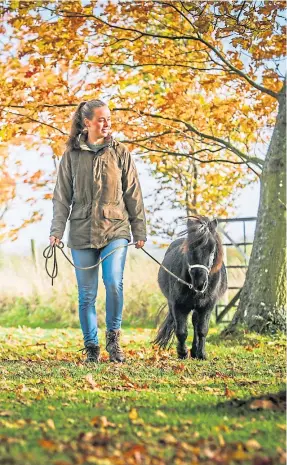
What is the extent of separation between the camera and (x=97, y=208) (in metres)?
7.57

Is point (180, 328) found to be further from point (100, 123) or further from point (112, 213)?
point (100, 123)

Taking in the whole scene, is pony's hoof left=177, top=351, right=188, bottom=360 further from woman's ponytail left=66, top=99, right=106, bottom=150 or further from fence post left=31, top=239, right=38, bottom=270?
fence post left=31, top=239, right=38, bottom=270

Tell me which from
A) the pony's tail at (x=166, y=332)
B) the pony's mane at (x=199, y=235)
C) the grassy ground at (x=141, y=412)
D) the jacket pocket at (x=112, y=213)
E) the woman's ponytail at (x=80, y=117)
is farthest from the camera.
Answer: the pony's tail at (x=166, y=332)

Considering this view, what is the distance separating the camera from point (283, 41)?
39.8ft

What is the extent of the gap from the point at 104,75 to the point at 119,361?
720 cm

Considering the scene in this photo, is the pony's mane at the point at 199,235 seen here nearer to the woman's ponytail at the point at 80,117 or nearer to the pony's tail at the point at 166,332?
the pony's tail at the point at 166,332

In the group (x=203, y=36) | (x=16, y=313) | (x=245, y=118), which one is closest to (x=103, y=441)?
(x=203, y=36)

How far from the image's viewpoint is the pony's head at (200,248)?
26.0 feet

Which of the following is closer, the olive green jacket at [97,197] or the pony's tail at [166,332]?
the olive green jacket at [97,197]

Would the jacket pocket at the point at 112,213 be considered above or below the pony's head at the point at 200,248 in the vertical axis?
above

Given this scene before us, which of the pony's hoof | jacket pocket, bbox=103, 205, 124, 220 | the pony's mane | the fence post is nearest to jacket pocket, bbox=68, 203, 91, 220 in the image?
jacket pocket, bbox=103, 205, 124, 220

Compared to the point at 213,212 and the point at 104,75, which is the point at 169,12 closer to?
the point at 104,75

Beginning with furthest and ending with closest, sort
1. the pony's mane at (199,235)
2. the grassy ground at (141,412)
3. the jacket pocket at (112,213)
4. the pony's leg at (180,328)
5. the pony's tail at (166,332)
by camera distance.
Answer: the pony's tail at (166,332) → the pony's leg at (180,328) → the pony's mane at (199,235) → the jacket pocket at (112,213) → the grassy ground at (141,412)

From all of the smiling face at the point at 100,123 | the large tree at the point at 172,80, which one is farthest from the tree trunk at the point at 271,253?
the smiling face at the point at 100,123
